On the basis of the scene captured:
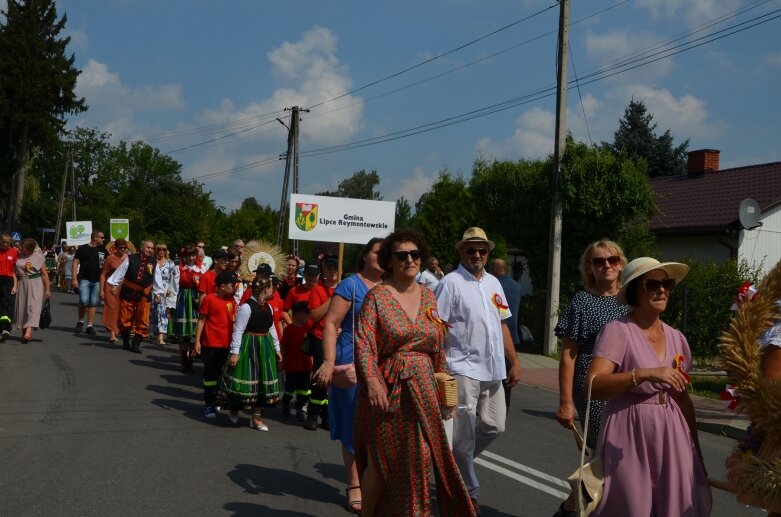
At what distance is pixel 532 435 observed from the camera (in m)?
9.77

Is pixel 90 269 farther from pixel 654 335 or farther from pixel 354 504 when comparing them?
pixel 654 335

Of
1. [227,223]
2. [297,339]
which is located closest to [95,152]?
[227,223]

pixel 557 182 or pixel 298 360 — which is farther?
pixel 557 182

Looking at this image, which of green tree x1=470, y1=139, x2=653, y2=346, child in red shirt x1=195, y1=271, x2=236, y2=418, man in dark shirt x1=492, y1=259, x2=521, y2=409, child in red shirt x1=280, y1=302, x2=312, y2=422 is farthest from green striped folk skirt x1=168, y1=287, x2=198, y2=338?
green tree x1=470, y1=139, x2=653, y2=346

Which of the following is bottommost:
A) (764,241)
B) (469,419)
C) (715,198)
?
(469,419)

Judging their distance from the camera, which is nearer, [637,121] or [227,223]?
[637,121]

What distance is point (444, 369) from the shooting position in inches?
202

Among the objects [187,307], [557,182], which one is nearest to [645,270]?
[187,307]

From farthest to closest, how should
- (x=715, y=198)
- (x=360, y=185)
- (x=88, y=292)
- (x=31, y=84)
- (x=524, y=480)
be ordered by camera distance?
(x=360, y=185)
(x=31, y=84)
(x=715, y=198)
(x=88, y=292)
(x=524, y=480)

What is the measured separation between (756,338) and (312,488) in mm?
4333

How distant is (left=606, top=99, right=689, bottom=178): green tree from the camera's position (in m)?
51.3

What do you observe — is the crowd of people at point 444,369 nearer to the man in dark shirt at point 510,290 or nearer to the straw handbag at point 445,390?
the straw handbag at point 445,390

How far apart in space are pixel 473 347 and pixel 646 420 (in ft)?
7.36

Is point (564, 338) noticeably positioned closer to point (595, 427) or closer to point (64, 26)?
point (595, 427)
